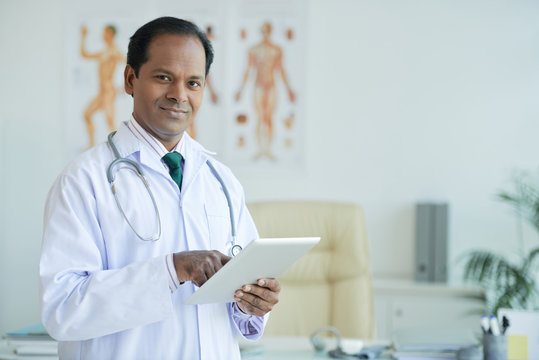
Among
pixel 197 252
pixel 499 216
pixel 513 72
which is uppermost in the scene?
pixel 513 72

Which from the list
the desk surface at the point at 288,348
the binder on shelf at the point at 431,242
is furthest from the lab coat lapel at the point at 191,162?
the binder on shelf at the point at 431,242

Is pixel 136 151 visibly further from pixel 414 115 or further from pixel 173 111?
pixel 414 115

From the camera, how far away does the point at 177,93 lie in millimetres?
1317

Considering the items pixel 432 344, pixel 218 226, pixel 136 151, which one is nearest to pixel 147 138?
pixel 136 151

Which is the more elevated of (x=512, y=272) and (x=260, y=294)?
(x=260, y=294)

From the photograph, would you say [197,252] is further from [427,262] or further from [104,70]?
[104,70]

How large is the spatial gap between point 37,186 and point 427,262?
246 centimetres

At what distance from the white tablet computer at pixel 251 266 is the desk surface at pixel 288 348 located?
0.71 m

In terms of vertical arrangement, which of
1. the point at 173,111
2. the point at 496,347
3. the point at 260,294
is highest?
the point at 173,111

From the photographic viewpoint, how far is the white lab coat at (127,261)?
114cm

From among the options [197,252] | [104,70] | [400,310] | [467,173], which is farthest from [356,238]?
[104,70]

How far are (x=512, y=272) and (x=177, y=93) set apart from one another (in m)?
2.38

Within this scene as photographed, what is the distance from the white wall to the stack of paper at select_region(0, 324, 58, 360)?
Result: 193 centimetres

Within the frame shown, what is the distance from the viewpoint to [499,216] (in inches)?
138
